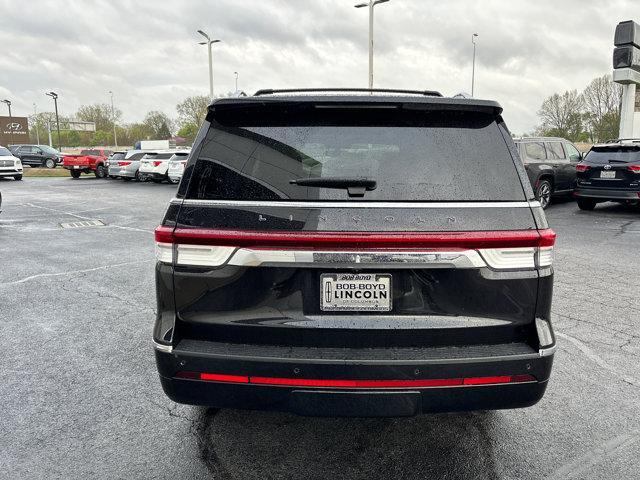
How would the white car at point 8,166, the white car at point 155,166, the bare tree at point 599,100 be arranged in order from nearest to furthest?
the white car at point 155,166 → the white car at point 8,166 → the bare tree at point 599,100

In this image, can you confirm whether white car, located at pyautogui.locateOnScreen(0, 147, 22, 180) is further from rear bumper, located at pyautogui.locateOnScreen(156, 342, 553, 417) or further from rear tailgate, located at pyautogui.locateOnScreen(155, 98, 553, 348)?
rear bumper, located at pyautogui.locateOnScreen(156, 342, 553, 417)

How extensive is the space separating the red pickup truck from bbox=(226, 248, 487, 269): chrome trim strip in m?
32.7

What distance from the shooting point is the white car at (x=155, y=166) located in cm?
2608

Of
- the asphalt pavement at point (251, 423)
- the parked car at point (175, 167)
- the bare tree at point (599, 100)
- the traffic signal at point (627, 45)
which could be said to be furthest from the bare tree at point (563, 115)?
the asphalt pavement at point (251, 423)

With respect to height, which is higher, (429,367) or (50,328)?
(429,367)

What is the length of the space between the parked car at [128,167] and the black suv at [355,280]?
2622 cm

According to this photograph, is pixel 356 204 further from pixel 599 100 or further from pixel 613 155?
pixel 599 100

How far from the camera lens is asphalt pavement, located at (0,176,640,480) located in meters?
2.66

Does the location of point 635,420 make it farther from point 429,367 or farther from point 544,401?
point 429,367

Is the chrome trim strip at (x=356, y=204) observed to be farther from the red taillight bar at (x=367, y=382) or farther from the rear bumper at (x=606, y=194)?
the rear bumper at (x=606, y=194)

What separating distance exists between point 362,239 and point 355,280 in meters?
0.19

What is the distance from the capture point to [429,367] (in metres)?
2.23

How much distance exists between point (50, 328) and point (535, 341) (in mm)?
4250

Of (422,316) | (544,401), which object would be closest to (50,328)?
(422,316)
